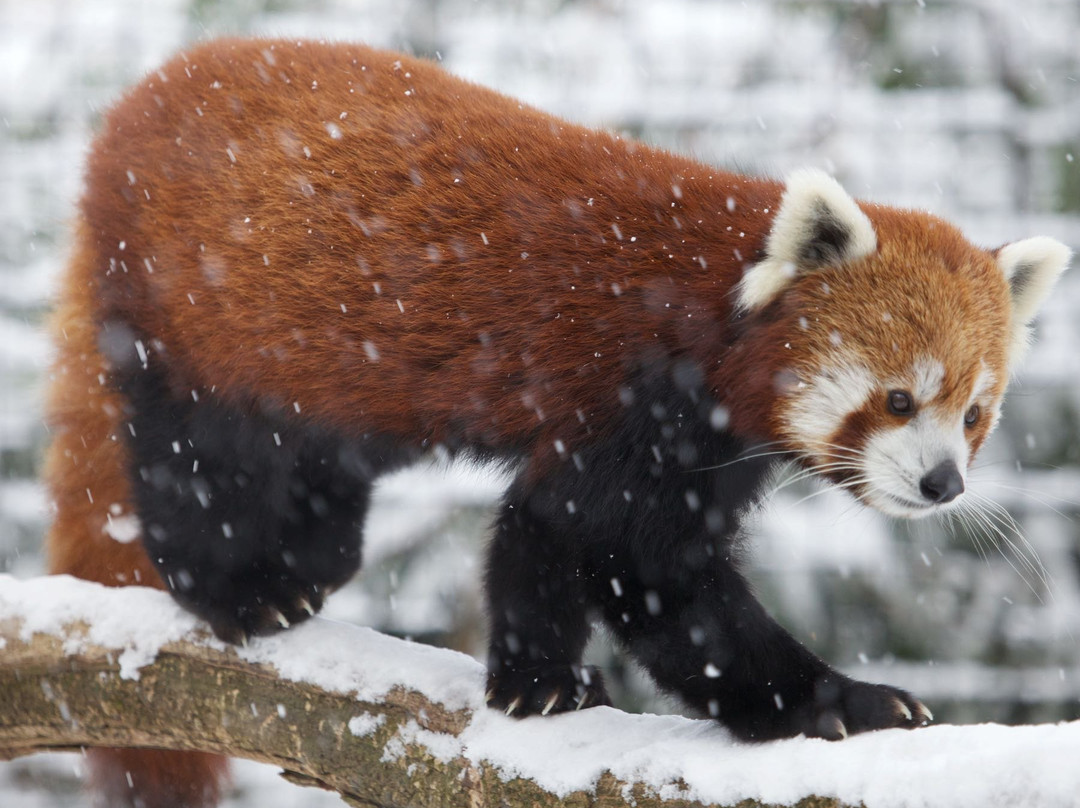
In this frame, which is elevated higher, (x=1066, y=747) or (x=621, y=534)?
(x=1066, y=747)

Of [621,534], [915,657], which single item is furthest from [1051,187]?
[621,534]

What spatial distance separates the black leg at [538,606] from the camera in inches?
87.1

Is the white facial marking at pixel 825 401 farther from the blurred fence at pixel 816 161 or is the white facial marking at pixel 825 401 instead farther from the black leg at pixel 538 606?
the blurred fence at pixel 816 161

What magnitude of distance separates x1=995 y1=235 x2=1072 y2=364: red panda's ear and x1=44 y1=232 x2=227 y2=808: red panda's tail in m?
2.17

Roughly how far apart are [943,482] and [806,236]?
0.53 meters

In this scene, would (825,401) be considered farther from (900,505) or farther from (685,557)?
(685,557)

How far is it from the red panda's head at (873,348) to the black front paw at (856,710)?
0.35 m

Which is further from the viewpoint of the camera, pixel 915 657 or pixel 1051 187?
pixel 1051 187

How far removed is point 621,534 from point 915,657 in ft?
10.6

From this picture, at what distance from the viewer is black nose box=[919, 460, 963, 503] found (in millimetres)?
1950

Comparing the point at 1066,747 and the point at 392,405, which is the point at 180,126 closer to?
the point at 392,405

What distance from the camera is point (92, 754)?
109 inches

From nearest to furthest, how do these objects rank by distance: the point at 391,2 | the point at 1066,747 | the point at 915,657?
the point at 1066,747 → the point at 915,657 → the point at 391,2

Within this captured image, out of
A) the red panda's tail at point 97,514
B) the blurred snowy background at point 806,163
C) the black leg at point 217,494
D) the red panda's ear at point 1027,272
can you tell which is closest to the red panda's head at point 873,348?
the red panda's ear at point 1027,272
